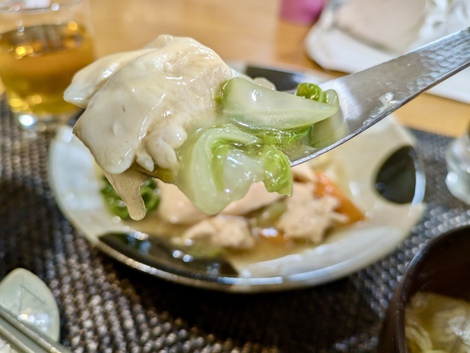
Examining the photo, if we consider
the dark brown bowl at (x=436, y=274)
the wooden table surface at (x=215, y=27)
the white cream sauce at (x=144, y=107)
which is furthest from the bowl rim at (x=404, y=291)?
the wooden table surface at (x=215, y=27)

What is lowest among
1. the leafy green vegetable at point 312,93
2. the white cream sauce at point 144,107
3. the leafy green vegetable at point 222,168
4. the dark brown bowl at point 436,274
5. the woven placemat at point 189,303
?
the woven placemat at point 189,303

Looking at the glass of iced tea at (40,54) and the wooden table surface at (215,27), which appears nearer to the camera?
the glass of iced tea at (40,54)

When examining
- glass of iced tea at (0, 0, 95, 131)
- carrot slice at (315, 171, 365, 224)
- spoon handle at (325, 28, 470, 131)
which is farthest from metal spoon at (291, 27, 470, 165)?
glass of iced tea at (0, 0, 95, 131)

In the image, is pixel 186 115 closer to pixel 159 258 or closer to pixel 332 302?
pixel 159 258

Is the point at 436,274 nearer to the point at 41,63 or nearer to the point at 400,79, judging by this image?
the point at 400,79

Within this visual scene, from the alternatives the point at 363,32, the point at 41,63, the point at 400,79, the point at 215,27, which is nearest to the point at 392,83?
the point at 400,79

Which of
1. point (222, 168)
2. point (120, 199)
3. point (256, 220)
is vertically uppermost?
point (222, 168)

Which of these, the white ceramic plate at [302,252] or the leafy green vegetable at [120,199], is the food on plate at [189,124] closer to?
the white ceramic plate at [302,252]
